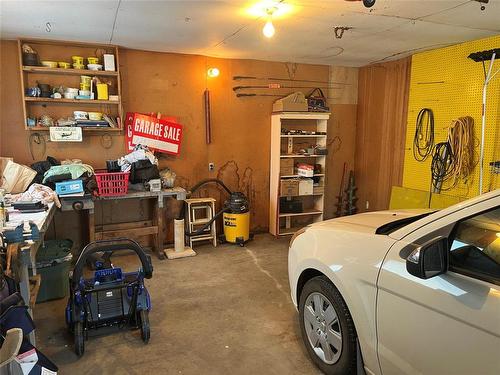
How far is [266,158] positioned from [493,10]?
3.14 meters

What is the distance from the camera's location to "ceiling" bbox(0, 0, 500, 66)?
2.84 m

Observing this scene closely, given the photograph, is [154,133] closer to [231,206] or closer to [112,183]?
[112,183]

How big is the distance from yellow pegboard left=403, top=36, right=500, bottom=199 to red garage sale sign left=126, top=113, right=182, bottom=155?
311 cm

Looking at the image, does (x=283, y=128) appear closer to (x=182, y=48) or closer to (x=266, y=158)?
(x=266, y=158)

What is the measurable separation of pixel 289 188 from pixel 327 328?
3.13 metres

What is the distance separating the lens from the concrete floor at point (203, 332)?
2.38 meters

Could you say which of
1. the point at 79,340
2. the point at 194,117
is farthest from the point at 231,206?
the point at 79,340

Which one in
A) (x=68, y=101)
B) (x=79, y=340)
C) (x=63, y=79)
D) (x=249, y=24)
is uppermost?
(x=249, y=24)

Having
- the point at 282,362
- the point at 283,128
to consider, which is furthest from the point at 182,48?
the point at 282,362

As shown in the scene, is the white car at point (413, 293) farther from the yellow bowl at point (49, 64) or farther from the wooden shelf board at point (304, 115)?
the yellow bowl at point (49, 64)

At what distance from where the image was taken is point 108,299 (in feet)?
8.53

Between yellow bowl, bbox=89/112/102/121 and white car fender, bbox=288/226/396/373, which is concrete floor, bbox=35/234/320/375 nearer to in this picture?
white car fender, bbox=288/226/396/373

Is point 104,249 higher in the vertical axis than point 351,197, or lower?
higher

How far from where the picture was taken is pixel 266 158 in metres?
5.33
